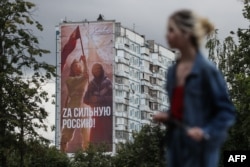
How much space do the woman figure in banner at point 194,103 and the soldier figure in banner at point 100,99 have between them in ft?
545

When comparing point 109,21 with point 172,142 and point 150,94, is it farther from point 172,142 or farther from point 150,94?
point 172,142

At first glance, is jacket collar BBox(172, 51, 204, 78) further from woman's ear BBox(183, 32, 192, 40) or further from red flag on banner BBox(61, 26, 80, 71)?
red flag on banner BBox(61, 26, 80, 71)

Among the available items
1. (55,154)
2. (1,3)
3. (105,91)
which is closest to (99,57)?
(105,91)

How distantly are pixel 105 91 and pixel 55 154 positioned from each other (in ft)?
193

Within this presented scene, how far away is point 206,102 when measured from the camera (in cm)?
759

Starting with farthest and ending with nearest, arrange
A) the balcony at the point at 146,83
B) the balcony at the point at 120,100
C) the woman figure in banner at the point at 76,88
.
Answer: the balcony at the point at 146,83, the balcony at the point at 120,100, the woman figure in banner at the point at 76,88

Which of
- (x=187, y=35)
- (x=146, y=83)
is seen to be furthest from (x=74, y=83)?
(x=187, y=35)

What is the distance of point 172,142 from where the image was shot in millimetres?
7625

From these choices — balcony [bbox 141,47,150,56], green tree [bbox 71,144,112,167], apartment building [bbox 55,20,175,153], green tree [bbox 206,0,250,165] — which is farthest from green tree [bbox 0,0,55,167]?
balcony [bbox 141,47,150,56]

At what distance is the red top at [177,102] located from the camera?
25.0 ft

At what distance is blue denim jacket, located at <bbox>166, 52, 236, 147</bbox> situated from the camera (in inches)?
296

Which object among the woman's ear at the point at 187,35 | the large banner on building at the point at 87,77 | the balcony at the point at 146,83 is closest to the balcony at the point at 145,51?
the balcony at the point at 146,83

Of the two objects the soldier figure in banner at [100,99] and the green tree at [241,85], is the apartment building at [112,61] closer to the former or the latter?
the soldier figure in banner at [100,99]

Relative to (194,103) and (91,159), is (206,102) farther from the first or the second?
(91,159)
